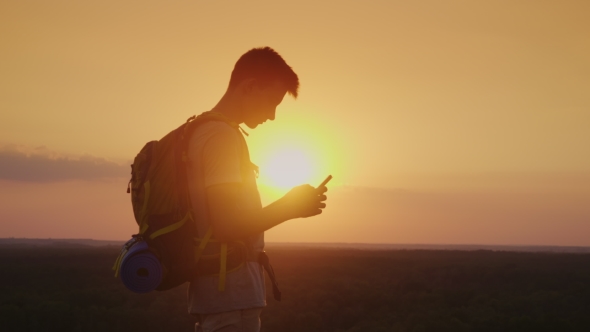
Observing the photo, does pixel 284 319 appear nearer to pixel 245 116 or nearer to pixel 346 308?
pixel 346 308

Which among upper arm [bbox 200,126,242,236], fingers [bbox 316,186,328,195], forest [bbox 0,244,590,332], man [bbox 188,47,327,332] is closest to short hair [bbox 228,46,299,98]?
man [bbox 188,47,327,332]

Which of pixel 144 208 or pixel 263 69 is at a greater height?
pixel 263 69

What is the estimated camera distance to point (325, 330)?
2998cm

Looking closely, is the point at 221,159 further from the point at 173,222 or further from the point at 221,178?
the point at 173,222

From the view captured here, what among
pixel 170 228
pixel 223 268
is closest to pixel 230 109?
pixel 170 228

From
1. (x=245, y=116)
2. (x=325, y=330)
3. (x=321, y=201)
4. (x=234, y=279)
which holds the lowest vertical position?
(x=325, y=330)

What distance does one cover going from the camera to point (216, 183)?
9.05 ft

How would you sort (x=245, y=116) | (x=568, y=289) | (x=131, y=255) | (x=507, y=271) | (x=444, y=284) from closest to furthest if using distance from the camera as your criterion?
(x=131, y=255) < (x=245, y=116) < (x=568, y=289) < (x=444, y=284) < (x=507, y=271)

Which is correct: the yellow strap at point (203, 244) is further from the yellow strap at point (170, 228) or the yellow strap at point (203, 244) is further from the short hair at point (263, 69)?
the short hair at point (263, 69)

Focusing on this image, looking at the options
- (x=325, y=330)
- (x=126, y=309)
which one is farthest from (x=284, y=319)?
(x=126, y=309)

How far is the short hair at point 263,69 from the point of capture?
303 centimetres

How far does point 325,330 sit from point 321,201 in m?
28.3

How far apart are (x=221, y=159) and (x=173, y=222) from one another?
35cm

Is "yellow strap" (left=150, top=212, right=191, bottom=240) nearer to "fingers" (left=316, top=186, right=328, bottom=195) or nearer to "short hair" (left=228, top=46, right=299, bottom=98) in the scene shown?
"fingers" (left=316, top=186, right=328, bottom=195)
